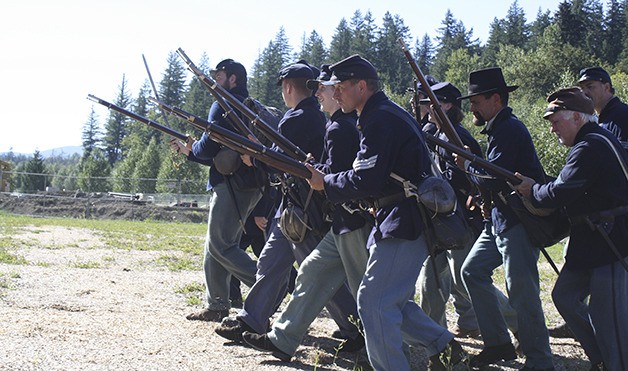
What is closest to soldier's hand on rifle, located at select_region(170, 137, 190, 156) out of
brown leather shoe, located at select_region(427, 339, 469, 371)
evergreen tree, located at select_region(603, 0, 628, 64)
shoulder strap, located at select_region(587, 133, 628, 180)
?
brown leather shoe, located at select_region(427, 339, 469, 371)

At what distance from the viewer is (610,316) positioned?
489cm

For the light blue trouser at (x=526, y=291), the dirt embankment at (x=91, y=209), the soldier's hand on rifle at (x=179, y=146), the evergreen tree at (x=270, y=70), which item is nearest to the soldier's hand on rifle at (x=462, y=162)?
the light blue trouser at (x=526, y=291)

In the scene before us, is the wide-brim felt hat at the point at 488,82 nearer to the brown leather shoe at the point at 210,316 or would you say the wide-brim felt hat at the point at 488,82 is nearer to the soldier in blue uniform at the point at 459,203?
the soldier in blue uniform at the point at 459,203

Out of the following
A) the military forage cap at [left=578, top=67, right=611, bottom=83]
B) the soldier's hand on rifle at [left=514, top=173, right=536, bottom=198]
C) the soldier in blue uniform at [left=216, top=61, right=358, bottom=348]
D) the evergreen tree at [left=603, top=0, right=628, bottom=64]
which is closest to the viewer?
the soldier's hand on rifle at [left=514, top=173, right=536, bottom=198]

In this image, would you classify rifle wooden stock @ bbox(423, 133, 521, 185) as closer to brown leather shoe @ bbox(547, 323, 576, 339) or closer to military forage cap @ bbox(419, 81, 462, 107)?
military forage cap @ bbox(419, 81, 462, 107)

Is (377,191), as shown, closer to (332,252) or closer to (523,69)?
(332,252)

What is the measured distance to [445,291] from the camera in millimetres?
6609

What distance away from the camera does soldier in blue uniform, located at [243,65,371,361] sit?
5.14 m

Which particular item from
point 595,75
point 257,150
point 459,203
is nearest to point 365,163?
point 257,150

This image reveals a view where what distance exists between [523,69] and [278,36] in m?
49.3

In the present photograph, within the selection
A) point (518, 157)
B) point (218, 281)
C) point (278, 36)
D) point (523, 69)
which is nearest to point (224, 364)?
point (218, 281)

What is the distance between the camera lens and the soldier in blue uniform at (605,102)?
661cm

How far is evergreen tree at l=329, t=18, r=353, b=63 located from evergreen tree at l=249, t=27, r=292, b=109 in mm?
7435

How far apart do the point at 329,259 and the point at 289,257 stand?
91 cm
